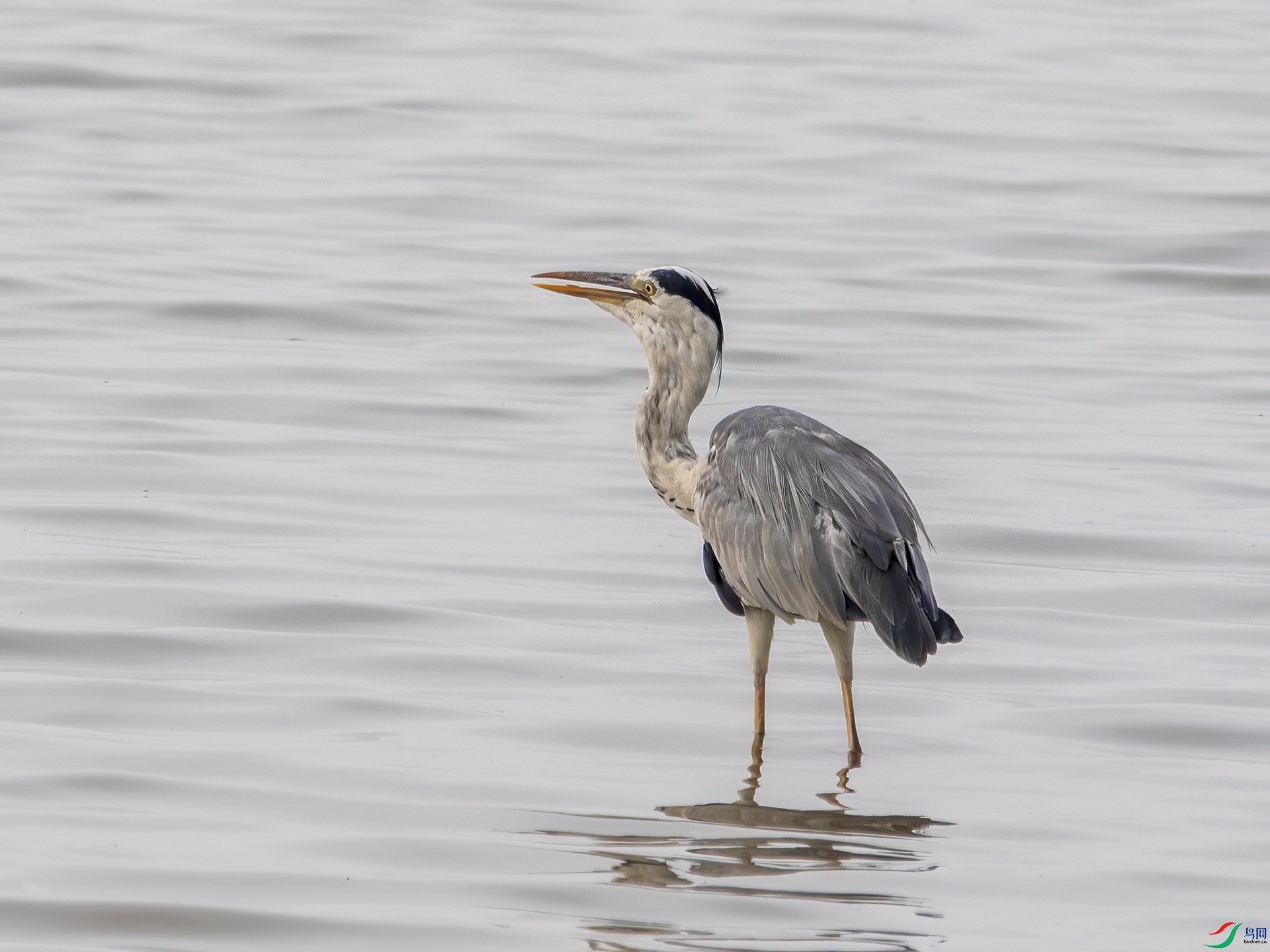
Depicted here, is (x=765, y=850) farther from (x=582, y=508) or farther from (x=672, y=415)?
(x=582, y=508)

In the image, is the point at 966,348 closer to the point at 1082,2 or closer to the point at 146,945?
the point at 146,945

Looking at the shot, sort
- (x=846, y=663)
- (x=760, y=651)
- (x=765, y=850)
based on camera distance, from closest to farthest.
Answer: (x=765, y=850) → (x=846, y=663) → (x=760, y=651)

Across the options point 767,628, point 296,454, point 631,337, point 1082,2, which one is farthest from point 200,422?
point 1082,2

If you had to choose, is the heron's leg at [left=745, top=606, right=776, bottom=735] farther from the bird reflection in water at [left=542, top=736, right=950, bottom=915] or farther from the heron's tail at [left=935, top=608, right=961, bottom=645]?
the heron's tail at [left=935, top=608, right=961, bottom=645]

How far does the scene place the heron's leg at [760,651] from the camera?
21.4ft

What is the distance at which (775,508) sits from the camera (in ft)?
21.4

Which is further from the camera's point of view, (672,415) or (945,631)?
(672,415)

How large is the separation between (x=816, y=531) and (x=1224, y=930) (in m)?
1.89

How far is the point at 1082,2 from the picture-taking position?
26.3 meters

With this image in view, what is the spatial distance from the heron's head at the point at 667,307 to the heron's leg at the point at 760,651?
96 centimetres

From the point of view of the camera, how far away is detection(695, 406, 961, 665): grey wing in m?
6.21

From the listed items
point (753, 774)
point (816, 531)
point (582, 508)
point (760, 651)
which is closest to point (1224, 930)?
point (753, 774)

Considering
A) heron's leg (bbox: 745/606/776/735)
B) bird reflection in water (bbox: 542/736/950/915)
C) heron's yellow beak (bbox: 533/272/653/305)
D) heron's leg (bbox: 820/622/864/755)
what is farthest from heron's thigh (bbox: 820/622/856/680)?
heron's yellow beak (bbox: 533/272/653/305)

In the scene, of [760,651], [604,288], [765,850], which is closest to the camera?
[765,850]
